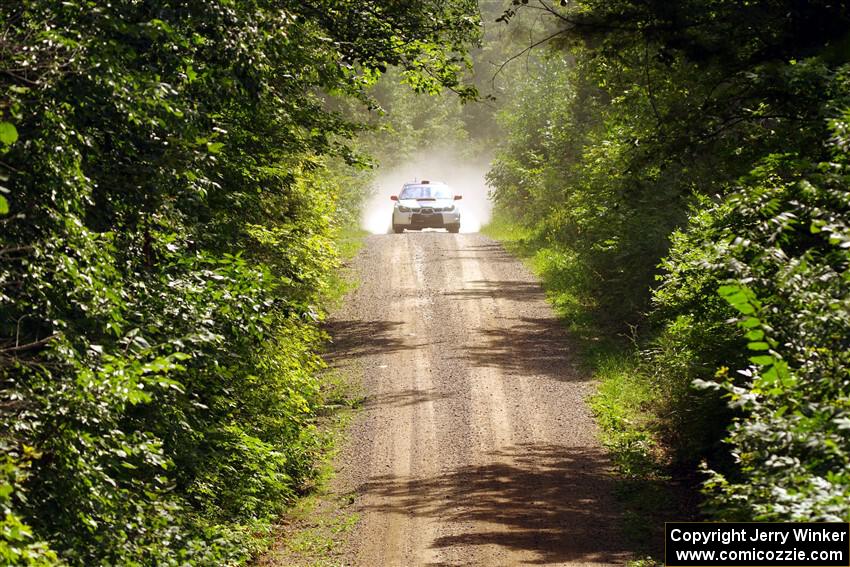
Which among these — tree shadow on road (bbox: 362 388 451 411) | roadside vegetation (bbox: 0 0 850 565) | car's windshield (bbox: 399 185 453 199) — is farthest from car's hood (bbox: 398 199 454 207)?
tree shadow on road (bbox: 362 388 451 411)

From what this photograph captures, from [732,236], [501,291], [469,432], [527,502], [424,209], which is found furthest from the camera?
[424,209]

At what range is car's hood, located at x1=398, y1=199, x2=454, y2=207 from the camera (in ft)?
117

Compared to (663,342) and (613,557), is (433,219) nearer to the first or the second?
(663,342)

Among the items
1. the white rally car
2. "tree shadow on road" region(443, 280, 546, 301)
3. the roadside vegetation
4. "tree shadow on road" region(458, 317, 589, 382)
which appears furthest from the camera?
the white rally car

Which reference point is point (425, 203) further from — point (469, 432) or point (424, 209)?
point (469, 432)

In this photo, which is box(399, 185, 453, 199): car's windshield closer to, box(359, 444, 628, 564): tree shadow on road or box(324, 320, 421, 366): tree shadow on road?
box(324, 320, 421, 366): tree shadow on road

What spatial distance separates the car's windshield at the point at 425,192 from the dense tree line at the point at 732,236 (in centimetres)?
1090

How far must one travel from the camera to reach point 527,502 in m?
12.5

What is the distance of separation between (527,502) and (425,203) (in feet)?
79.0

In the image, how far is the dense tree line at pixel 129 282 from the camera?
6.27 metres

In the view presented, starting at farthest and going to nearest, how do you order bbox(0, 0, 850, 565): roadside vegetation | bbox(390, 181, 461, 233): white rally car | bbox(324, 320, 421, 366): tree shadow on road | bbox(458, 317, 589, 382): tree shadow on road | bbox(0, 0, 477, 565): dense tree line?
bbox(390, 181, 461, 233): white rally car, bbox(324, 320, 421, 366): tree shadow on road, bbox(458, 317, 589, 382): tree shadow on road, bbox(0, 0, 477, 565): dense tree line, bbox(0, 0, 850, 565): roadside vegetation

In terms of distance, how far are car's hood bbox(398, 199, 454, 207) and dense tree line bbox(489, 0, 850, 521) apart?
34.7ft

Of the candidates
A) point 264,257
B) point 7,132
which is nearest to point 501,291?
point 264,257

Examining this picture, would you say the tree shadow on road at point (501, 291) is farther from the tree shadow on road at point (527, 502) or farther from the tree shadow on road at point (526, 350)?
the tree shadow on road at point (527, 502)
